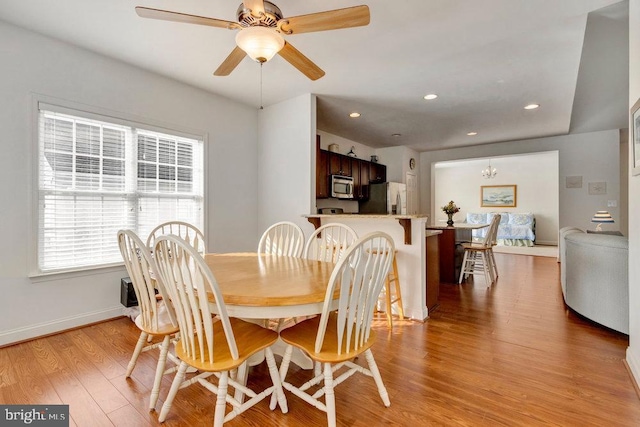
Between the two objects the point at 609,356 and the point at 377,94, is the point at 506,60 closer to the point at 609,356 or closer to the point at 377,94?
the point at 377,94

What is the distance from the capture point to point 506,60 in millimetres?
2883

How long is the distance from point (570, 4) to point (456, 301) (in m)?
2.87

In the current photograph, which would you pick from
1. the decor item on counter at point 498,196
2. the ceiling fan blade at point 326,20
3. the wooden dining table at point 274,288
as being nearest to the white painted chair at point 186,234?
the wooden dining table at point 274,288

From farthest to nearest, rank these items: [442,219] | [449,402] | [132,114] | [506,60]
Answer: [442,219]
[132,114]
[506,60]
[449,402]

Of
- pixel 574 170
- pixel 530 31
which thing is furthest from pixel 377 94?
pixel 574 170

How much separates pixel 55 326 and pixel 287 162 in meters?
2.83

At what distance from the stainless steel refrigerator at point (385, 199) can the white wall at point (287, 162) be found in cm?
244

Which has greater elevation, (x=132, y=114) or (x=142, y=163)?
(x=132, y=114)

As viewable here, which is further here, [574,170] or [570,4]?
[574,170]

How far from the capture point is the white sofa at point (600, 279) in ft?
8.28

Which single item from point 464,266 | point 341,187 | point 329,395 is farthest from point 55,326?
point 464,266

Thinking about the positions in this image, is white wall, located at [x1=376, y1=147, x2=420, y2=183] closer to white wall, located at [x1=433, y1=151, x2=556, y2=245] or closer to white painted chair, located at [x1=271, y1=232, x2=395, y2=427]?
white wall, located at [x1=433, y1=151, x2=556, y2=245]

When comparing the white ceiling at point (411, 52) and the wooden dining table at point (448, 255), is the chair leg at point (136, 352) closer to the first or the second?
the white ceiling at point (411, 52)

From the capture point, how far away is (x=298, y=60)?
2061 millimetres
